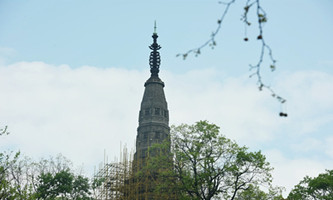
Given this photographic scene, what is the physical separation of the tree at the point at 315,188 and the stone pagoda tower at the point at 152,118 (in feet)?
52.2

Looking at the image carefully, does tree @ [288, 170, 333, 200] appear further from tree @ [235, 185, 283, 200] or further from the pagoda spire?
the pagoda spire

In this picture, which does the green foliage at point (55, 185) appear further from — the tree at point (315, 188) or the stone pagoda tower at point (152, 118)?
the tree at point (315, 188)

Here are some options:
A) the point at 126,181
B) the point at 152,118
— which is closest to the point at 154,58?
the point at 152,118

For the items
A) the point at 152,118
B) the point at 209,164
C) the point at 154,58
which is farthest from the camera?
the point at 154,58

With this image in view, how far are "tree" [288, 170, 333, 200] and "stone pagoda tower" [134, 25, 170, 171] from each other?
15904 mm

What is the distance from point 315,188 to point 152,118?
19.9 metres

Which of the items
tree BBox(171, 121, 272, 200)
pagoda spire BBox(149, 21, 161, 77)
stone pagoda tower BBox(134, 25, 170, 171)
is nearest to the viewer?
tree BBox(171, 121, 272, 200)

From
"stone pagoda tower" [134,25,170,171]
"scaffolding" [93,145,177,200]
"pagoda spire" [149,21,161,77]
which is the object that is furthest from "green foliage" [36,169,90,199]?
"pagoda spire" [149,21,161,77]

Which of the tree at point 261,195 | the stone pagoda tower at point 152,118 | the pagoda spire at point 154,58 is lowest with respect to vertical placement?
the tree at point 261,195

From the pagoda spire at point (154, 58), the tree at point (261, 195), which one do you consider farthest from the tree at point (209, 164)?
the pagoda spire at point (154, 58)

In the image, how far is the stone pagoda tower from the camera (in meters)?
48.3

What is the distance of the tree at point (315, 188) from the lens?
136 feet

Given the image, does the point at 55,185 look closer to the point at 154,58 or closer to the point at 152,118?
the point at 152,118

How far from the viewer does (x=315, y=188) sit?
138 feet
